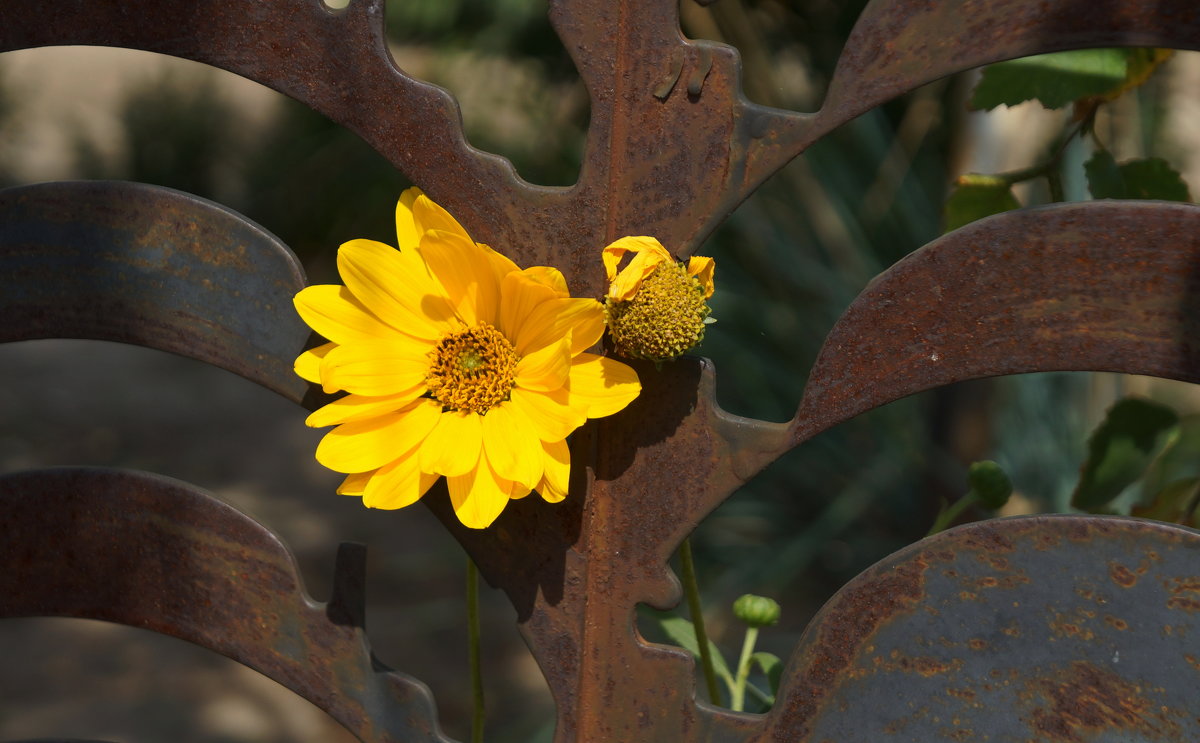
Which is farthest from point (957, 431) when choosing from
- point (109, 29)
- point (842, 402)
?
point (109, 29)

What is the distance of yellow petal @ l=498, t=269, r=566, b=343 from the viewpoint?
471 millimetres

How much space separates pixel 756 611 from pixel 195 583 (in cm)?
31

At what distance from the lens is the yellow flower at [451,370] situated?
1.57 ft

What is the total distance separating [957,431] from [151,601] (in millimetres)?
1139

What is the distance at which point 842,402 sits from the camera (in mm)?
490

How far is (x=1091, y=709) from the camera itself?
48 centimetres

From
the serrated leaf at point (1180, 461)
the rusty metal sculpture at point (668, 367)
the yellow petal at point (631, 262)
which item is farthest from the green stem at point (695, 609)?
the serrated leaf at point (1180, 461)

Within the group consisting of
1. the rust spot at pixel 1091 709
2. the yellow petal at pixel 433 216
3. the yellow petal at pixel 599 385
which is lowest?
the rust spot at pixel 1091 709

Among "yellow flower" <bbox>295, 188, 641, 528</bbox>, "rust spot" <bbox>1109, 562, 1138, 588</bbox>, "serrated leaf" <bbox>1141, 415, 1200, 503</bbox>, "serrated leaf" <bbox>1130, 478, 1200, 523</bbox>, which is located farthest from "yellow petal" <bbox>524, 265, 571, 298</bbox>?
"serrated leaf" <bbox>1141, 415, 1200, 503</bbox>

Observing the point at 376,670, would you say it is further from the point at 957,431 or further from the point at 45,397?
the point at 45,397

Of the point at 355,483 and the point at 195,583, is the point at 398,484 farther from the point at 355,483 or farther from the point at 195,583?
the point at 195,583

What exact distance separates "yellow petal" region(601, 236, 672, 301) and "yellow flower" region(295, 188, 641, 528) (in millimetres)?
15

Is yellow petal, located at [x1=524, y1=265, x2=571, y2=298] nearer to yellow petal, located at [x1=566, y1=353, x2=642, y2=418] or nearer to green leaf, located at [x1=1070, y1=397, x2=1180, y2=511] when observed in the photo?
yellow petal, located at [x1=566, y1=353, x2=642, y2=418]

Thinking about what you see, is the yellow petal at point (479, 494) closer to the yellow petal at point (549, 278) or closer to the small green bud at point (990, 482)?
the yellow petal at point (549, 278)
